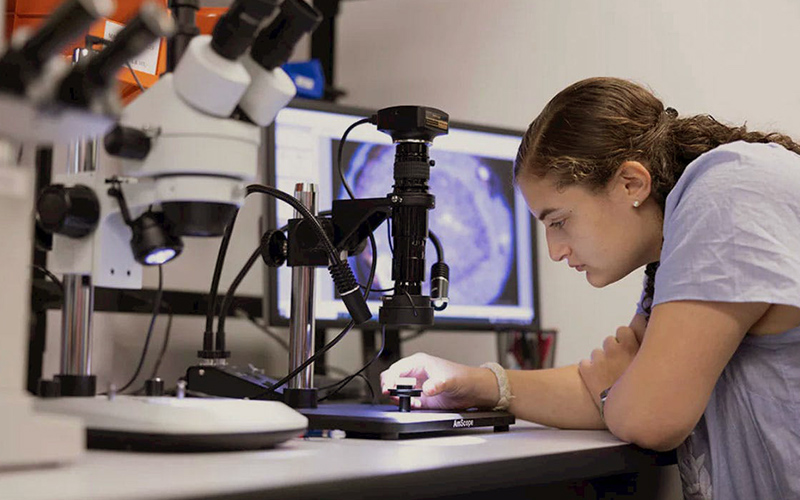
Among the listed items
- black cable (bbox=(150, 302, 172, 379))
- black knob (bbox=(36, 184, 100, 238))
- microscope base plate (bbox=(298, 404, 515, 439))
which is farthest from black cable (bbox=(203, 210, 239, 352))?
black cable (bbox=(150, 302, 172, 379))

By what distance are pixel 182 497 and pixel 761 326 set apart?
828 millimetres

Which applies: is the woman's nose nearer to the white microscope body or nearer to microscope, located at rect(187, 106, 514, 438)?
microscope, located at rect(187, 106, 514, 438)

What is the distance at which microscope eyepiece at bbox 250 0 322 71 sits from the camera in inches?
31.9

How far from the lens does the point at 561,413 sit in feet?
4.33

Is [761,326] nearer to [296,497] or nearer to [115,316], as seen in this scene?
[296,497]

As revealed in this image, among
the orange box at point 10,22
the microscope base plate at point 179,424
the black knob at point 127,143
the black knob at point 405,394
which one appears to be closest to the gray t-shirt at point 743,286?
the black knob at point 405,394

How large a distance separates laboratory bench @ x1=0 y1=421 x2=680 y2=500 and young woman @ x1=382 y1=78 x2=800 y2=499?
0.26 feet

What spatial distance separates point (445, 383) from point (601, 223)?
0.33 m

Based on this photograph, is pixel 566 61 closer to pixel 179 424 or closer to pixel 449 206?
pixel 449 206

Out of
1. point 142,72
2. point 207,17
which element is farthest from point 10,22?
point 207,17

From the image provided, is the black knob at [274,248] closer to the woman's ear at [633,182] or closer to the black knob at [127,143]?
the black knob at [127,143]

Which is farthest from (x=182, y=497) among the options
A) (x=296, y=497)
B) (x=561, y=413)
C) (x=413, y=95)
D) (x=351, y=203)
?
(x=413, y=95)

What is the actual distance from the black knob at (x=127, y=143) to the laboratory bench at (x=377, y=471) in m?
0.27

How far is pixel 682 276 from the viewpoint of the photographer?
1097 mm
